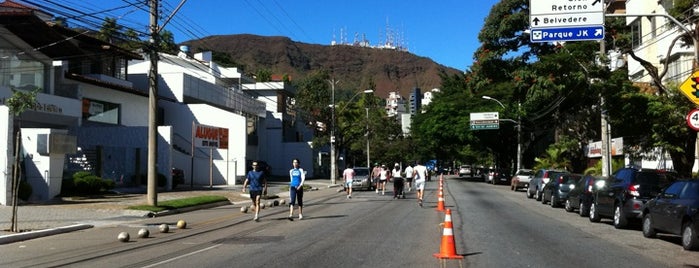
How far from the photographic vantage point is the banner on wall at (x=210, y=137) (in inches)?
1529

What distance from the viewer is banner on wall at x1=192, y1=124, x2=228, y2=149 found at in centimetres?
3884

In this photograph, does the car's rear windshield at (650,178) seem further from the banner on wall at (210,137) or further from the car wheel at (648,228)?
the banner on wall at (210,137)

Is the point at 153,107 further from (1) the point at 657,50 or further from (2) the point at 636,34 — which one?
(2) the point at 636,34

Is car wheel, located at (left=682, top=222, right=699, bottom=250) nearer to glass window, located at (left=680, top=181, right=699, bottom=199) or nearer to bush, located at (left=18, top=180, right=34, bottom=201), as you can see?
glass window, located at (left=680, top=181, right=699, bottom=199)

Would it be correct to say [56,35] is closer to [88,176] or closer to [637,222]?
[88,176]

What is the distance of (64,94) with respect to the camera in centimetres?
3341

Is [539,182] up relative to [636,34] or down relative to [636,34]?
down

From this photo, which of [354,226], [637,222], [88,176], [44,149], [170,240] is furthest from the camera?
[88,176]

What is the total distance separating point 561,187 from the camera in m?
25.1

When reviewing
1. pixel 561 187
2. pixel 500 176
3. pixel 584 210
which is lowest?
pixel 584 210

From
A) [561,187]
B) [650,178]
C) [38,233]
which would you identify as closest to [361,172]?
[561,187]

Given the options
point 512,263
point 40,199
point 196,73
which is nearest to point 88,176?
point 40,199

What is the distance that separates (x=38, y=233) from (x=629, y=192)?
1392 cm

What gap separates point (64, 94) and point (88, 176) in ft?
23.8
